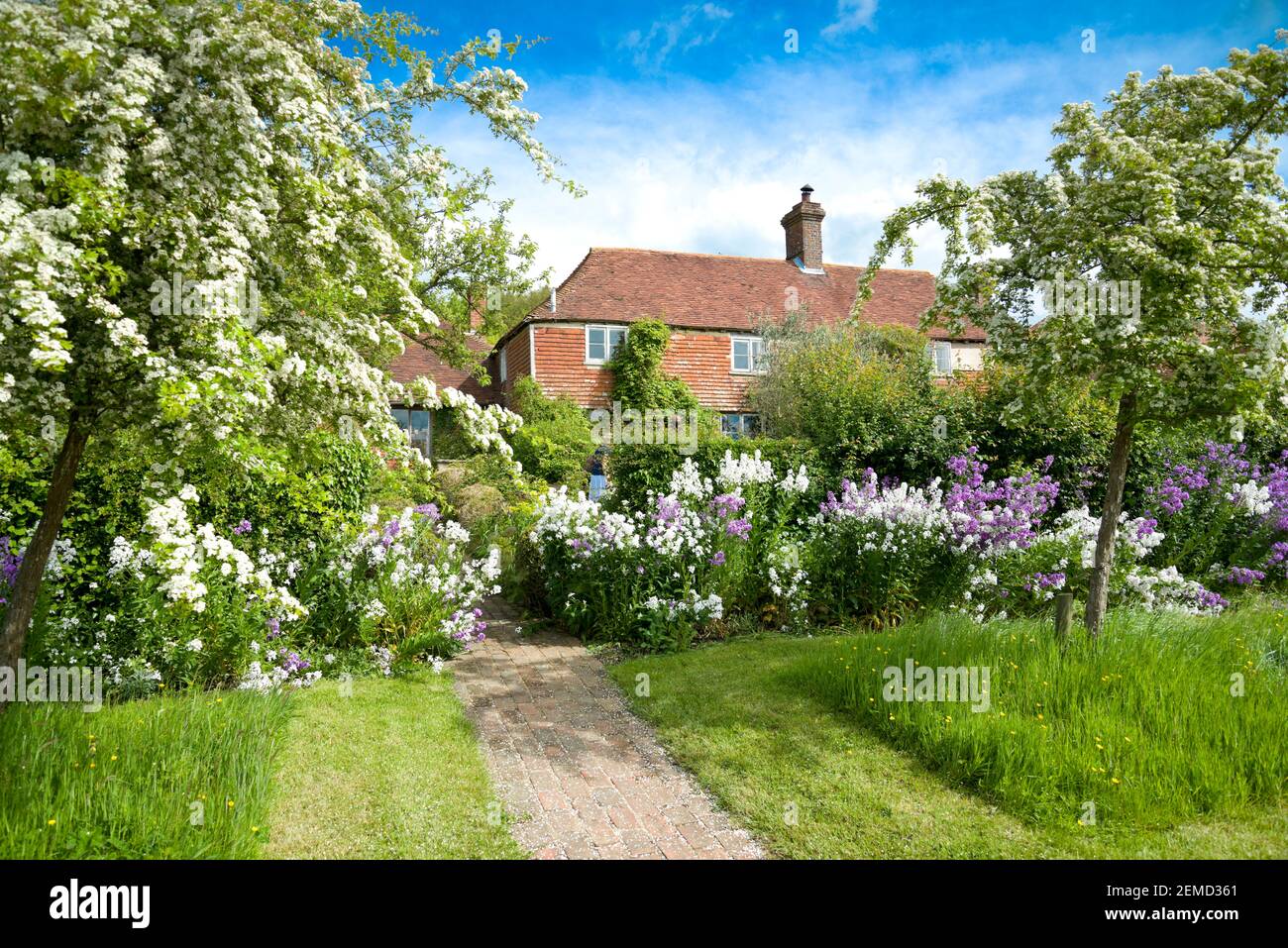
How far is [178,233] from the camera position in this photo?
13.2ft

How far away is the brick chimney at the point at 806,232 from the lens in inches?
1117

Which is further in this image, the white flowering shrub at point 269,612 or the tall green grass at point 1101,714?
the white flowering shrub at point 269,612

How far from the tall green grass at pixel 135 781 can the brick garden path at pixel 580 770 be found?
1.54 m

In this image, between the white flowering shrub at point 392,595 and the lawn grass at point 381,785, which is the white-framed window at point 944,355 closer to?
the white flowering shrub at point 392,595

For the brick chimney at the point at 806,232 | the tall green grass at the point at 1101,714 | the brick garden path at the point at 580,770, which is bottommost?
the brick garden path at the point at 580,770

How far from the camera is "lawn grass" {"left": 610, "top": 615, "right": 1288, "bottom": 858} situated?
4.03m
